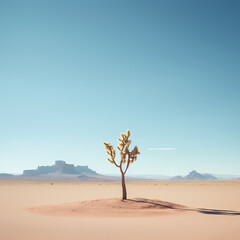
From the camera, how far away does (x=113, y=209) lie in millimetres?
17531

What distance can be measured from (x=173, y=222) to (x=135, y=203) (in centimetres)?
625

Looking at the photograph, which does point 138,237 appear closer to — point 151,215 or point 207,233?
point 207,233

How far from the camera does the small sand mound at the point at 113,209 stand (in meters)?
16.0

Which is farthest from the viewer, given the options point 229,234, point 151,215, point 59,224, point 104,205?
point 104,205

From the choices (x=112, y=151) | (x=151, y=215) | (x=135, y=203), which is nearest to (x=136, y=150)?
(x=112, y=151)

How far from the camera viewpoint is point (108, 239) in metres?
9.81

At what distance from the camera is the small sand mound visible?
15984 mm

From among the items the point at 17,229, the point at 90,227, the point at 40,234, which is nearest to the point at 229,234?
the point at 90,227

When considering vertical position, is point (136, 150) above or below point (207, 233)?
above

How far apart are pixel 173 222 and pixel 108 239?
4585 mm

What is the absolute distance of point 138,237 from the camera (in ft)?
33.0

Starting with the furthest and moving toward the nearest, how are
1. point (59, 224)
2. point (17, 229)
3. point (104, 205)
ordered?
point (104, 205) < point (59, 224) < point (17, 229)

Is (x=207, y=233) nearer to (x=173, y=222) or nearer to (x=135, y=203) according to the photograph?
(x=173, y=222)

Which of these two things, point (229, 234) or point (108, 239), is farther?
point (229, 234)
